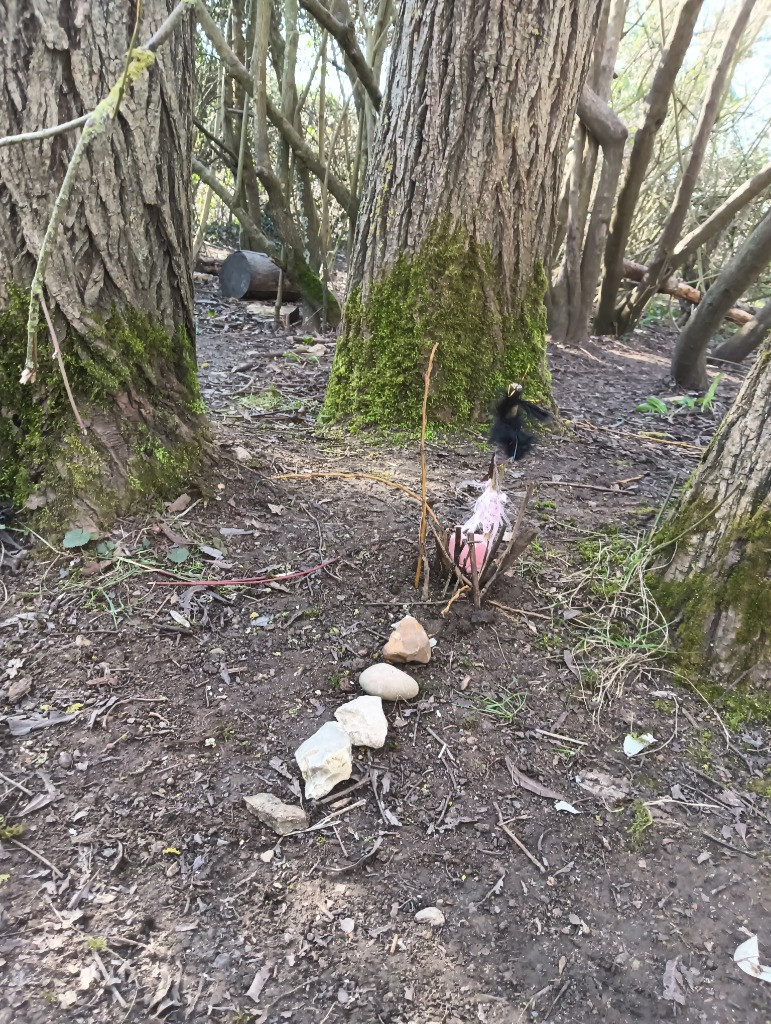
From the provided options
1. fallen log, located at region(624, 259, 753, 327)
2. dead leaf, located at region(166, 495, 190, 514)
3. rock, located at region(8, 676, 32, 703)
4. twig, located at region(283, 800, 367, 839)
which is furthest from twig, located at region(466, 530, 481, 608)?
fallen log, located at region(624, 259, 753, 327)

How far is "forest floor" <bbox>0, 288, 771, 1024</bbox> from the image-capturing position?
135 cm

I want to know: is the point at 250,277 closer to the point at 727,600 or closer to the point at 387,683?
the point at 387,683

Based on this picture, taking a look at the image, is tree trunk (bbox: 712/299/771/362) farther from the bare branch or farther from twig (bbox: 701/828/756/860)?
twig (bbox: 701/828/756/860)

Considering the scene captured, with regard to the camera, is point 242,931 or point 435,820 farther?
point 435,820

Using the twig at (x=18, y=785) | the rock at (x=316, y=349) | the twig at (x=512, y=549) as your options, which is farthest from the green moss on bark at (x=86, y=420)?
the rock at (x=316, y=349)

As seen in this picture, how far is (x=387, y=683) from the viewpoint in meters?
1.92

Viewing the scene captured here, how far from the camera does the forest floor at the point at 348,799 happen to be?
53.3 inches

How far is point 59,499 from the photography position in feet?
7.18

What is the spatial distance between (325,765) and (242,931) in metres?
0.41

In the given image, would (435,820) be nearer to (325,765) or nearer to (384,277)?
(325,765)

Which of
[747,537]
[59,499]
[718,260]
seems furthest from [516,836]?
[718,260]

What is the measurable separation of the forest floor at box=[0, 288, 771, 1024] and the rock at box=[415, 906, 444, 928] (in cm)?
2

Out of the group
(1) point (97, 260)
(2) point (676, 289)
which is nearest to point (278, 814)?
(1) point (97, 260)

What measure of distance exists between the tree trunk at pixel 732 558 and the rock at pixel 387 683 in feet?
3.02
